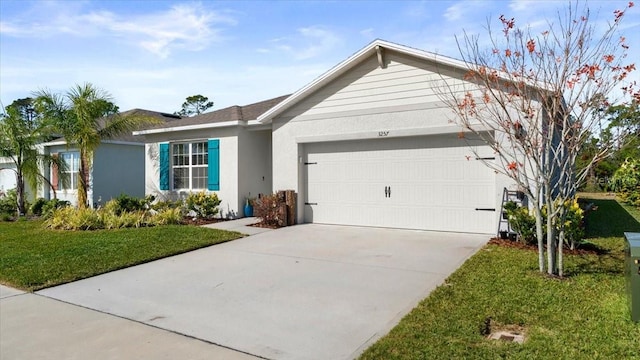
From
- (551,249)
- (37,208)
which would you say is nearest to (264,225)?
(551,249)

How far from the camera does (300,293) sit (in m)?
5.55

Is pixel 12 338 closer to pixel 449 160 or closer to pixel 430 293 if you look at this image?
pixel 430 293

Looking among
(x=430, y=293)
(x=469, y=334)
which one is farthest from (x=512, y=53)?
(x=469, y=334)

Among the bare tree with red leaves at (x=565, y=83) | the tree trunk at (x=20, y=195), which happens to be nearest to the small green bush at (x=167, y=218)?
the tree trunk at (x=20, y=195)

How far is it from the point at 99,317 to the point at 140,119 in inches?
443

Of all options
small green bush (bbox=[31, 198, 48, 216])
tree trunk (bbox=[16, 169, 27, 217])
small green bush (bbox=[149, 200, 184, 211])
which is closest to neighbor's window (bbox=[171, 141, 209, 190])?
small green bush (bbox=[149, 200, 184, 211])

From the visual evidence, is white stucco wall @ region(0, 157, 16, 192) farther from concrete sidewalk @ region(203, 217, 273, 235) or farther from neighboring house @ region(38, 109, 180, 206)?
concrete sidewalk @ region(203, 217, 273, 235)

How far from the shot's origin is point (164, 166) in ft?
48.8

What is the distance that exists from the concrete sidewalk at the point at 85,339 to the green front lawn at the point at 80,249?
1.53 m

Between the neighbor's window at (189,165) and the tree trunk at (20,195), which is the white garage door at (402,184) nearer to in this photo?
the neighbor's window at (189,165)

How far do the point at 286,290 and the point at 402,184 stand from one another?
18.3 ft

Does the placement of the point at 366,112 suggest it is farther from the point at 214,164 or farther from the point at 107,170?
the point at 107,170

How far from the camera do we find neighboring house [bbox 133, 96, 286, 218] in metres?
13.1

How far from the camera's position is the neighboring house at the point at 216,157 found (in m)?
13.1
